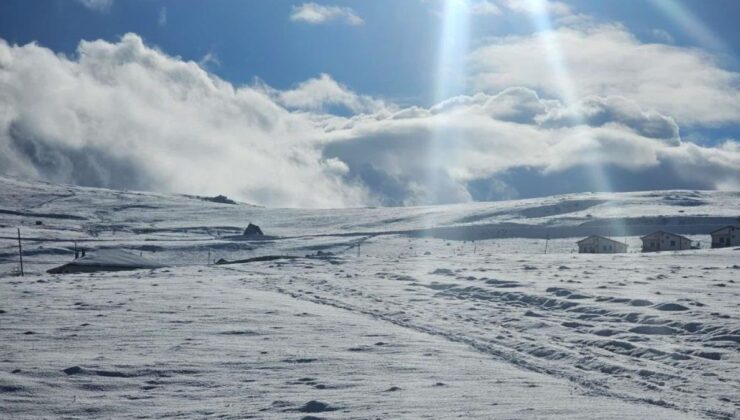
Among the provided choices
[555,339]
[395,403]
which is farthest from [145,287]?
[395,403]

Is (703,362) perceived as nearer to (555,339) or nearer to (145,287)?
(555,339)

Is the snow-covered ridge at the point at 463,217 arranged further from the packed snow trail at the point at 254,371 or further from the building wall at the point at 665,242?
the packed snow trail at the point at 254,371

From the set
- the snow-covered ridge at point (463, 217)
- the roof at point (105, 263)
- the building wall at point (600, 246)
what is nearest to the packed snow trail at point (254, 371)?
the roof at point (105, 263)

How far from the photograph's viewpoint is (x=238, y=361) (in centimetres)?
1398

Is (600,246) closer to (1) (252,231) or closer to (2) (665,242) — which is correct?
(2) (665,242)

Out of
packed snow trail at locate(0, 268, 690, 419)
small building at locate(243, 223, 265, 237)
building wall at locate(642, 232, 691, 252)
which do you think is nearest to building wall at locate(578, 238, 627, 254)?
building wall at locate(642, 232, 691, 252)

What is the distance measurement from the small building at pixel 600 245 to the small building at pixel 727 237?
920 centimetres

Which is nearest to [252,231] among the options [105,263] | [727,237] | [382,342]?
[105,263]

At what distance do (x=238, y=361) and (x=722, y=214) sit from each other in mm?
141655

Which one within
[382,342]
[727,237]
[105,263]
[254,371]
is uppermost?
[727,237]

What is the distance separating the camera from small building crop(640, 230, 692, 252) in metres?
72.8

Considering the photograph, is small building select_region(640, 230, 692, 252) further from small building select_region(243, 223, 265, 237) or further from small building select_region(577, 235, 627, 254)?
small building select_region(243, 223, 265, 237)

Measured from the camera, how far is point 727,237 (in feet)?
238

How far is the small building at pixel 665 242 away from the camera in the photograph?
2867 inches
